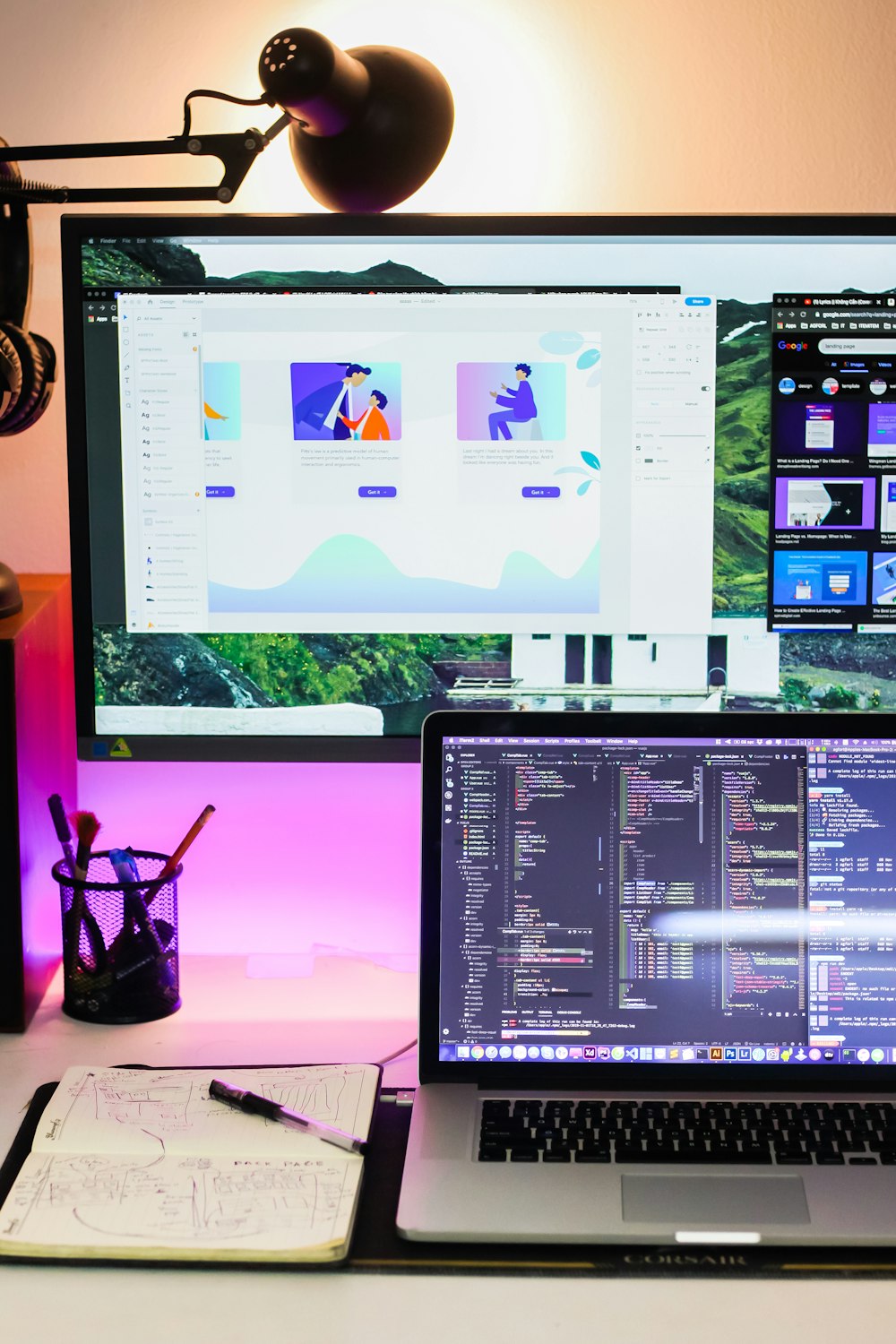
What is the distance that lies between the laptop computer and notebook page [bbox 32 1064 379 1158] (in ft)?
0.23

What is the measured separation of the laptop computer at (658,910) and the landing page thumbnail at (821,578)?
0.61 ft

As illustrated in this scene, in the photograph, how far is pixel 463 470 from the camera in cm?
105

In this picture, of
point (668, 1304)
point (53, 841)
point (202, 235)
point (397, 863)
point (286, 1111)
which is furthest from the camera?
point (397, 863)

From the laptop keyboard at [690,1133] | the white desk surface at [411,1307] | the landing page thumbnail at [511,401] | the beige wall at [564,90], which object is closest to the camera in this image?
the white desk surface at [411,1307]

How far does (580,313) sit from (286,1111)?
660 millimetres

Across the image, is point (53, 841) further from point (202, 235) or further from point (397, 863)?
point (202, 235)

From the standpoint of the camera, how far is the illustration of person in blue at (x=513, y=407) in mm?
1036

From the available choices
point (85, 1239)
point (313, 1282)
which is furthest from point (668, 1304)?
point (85, 1239)

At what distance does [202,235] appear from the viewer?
3.33 feet

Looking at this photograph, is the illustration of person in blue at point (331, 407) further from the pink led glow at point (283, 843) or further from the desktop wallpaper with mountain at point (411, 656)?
the pink led glow at point (283, 843)

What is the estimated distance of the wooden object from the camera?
99cm

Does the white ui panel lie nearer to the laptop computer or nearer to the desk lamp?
the desk lamp

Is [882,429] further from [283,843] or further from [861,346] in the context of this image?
[283,843]

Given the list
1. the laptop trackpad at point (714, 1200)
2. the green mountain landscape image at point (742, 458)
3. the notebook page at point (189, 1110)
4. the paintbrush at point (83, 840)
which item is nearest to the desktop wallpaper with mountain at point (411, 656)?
the green mountain landscape image at point (742, 458)
